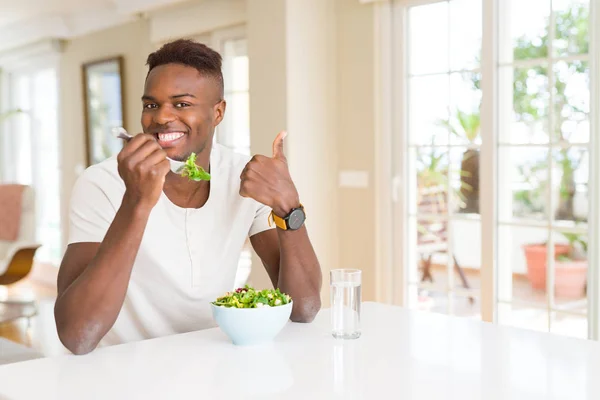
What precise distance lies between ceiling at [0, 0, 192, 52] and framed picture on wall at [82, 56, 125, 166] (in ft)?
1.14

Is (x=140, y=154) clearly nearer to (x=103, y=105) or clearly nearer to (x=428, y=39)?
(x=428, y=39)

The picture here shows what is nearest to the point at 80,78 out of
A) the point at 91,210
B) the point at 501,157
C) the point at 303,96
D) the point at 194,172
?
the point at 303,96

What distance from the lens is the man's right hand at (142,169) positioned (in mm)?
1489

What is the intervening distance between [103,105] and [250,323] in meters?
5.16

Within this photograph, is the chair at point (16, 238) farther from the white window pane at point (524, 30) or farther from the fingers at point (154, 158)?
the fingers at point (154, 158)

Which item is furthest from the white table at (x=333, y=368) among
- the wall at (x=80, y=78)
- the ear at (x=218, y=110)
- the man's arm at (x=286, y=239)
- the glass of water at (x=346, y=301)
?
the wall at (x=80, y=78)

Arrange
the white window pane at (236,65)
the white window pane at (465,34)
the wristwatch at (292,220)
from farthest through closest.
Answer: the white window pane at (236,65)
the white window pane at (465,34)
the wristwatch at (292,220)

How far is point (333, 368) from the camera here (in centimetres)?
130

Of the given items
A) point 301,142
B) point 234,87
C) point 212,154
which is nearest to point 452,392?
point 212,154

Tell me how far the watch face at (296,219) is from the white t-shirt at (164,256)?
0.63ft

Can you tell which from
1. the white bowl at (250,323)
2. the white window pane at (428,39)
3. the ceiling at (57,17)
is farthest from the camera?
the ceiling at (57,17)

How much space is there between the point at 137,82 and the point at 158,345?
4657mm

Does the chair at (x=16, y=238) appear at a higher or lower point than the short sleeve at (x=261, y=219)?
lower

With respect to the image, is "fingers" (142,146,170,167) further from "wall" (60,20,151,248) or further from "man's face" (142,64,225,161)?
"wall" (60,20,151,248)
